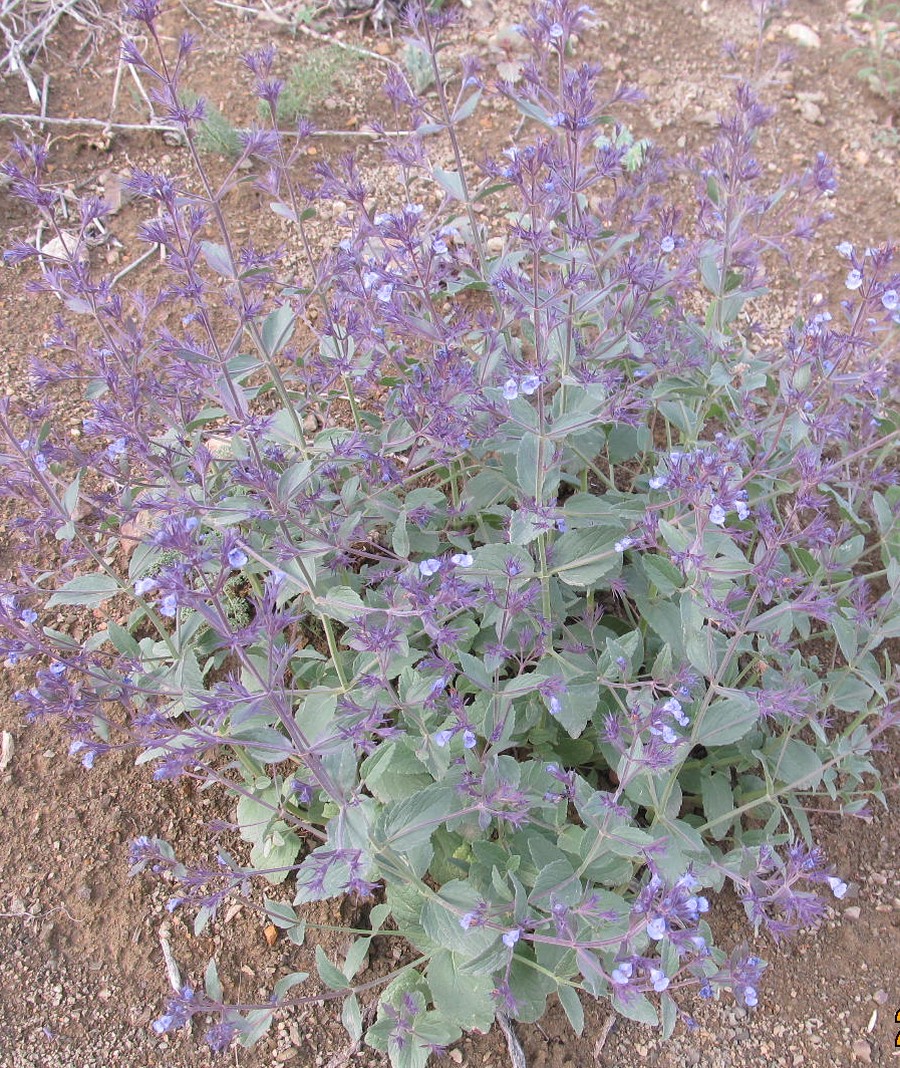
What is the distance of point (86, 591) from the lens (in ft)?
10.4

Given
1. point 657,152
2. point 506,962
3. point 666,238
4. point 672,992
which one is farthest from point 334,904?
point 657,152

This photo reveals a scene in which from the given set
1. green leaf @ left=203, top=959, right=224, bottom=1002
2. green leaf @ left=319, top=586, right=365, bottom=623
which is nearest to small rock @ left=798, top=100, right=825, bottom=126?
green leaf @ left=319, top=586, right=365, bottom=623

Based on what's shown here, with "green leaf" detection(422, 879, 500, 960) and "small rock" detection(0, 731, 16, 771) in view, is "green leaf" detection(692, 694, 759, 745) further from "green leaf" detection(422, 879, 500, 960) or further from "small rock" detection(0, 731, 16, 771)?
"small rock" detection(0, 731, 16, 771)

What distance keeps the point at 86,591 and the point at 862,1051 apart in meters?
3.20

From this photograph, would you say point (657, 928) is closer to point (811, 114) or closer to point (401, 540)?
point (401, 540)

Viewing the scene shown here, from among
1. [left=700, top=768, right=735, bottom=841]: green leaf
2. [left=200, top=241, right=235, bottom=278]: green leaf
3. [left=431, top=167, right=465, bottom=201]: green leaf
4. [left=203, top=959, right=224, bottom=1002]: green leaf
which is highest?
[left=431, top=167, right=465, bottom=201]: green leaf

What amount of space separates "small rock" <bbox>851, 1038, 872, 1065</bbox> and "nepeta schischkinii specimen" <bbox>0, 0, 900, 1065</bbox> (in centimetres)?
44

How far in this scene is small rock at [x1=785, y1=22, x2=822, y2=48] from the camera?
6.91 metres

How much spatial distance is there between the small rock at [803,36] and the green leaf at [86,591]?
6.64 m

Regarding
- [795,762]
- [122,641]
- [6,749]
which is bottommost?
[6,749]

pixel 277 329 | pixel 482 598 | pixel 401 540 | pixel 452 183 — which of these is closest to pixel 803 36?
pixel 452 183

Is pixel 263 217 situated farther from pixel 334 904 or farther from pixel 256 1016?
pixel 256 1016

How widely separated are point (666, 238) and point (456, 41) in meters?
4.06

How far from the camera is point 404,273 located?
3.40m
